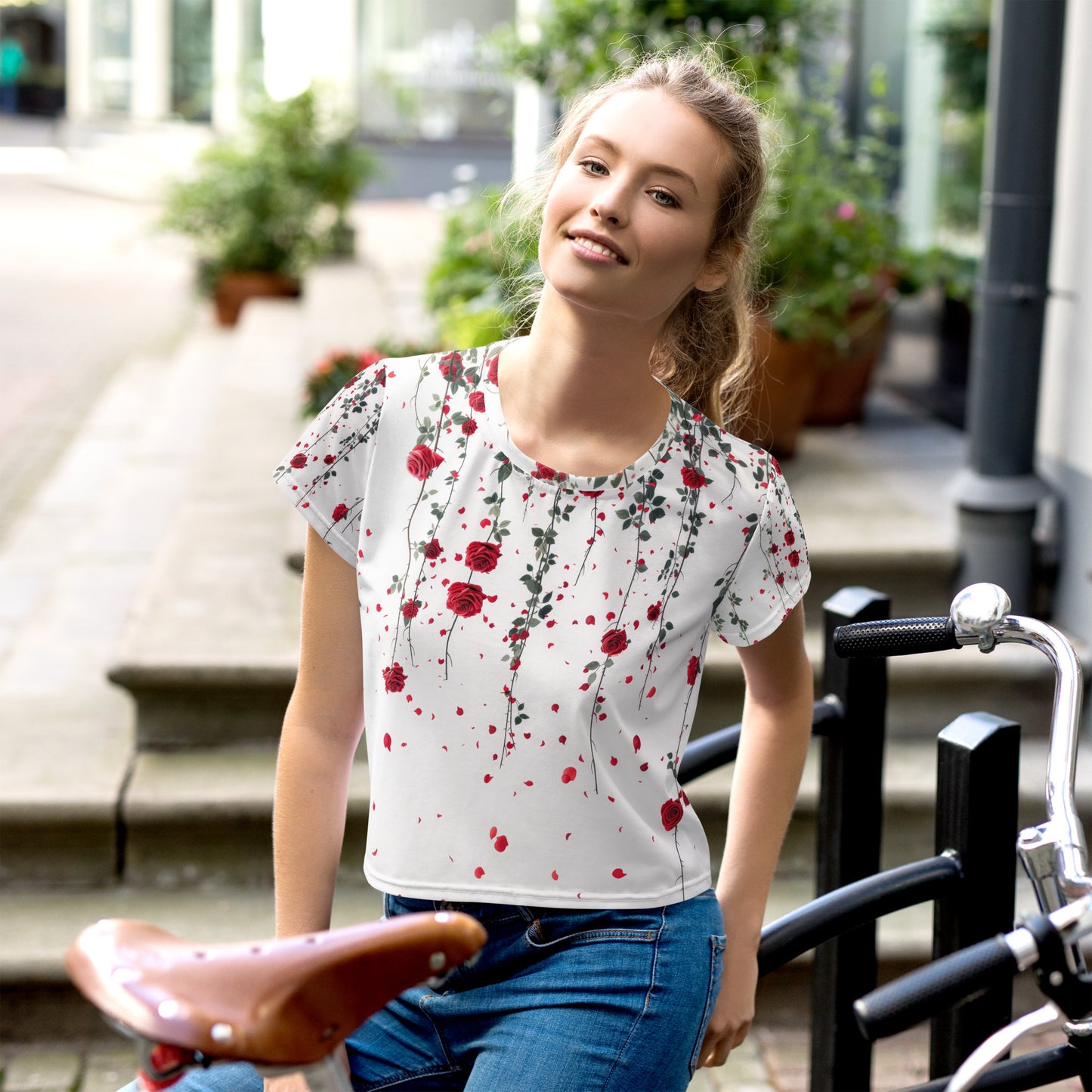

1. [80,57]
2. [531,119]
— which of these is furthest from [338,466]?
[80,57]

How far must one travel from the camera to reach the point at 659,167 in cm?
162

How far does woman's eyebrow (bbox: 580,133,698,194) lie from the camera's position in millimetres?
1624

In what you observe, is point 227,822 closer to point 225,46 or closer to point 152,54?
point 225,46

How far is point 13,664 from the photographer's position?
4461mm

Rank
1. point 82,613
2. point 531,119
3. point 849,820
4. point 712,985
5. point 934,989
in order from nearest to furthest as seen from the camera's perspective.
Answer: point 934,989, point 712,985, point 849,820, point 82,613, point 531,119

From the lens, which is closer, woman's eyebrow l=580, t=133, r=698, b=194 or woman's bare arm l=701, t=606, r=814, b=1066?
woman's eyebrow l=580, t=133, r=698, b=194

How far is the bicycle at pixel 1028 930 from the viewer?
4.33 feet

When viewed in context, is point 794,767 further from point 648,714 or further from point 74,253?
point 74,253

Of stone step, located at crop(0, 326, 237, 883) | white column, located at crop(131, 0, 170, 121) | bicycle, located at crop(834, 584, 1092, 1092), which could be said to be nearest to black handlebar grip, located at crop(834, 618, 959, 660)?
bicycle, located at crop(834, 584, 1092, 1092)

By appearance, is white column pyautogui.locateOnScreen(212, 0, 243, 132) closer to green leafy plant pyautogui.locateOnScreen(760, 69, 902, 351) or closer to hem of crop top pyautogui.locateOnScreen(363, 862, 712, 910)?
green leafy plant pyautogui.locateOnScreen(760, 69, 902, 351)

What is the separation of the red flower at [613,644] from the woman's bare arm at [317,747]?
0.29m

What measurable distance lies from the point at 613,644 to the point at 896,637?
31 centimetres

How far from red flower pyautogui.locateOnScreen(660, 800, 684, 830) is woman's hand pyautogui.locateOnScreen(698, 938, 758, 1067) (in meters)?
0.18

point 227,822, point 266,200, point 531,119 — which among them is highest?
point 531,119
